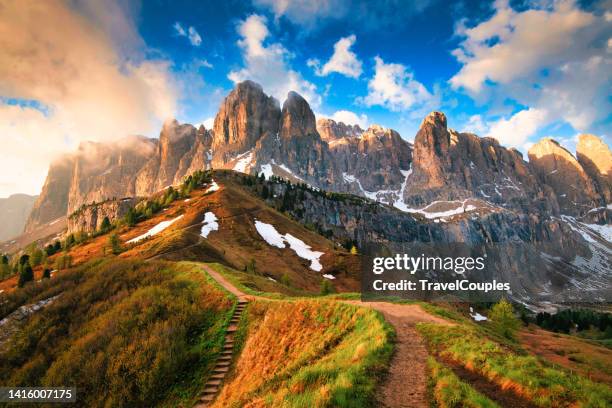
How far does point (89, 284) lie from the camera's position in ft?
116

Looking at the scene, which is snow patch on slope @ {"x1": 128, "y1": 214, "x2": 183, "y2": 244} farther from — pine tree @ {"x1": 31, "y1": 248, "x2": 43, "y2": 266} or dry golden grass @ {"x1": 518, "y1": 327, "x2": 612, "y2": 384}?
dry golden grass @ {"x1": 518, "y1": 327, "x2": 612, "y2": 384}

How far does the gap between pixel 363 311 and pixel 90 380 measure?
1681cm

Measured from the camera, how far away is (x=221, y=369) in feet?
66.7

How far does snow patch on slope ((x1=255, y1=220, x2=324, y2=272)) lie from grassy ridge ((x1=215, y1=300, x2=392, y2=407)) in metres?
64.3

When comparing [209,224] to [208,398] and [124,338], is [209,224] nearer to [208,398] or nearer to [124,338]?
[124,338]

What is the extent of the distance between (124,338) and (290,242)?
7399 centimetres

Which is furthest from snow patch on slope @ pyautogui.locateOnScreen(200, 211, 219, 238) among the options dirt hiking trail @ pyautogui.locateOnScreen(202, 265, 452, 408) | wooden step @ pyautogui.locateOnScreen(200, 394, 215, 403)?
dirt hiking trail @ pyautogui.locateOnScreen(202, 265, 452, 408)

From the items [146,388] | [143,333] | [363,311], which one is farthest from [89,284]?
[363,311]

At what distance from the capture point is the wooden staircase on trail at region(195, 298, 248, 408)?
1833cm

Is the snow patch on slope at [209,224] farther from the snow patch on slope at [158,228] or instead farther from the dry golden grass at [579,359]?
the dry golden grass at [579,359]

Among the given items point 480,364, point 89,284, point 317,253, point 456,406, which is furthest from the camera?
point 317,253

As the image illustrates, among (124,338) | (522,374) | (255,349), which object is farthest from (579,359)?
(124,338)

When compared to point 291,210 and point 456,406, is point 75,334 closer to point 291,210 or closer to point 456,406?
point 456,406

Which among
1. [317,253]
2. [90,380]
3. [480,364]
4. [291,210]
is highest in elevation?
[291,210]
